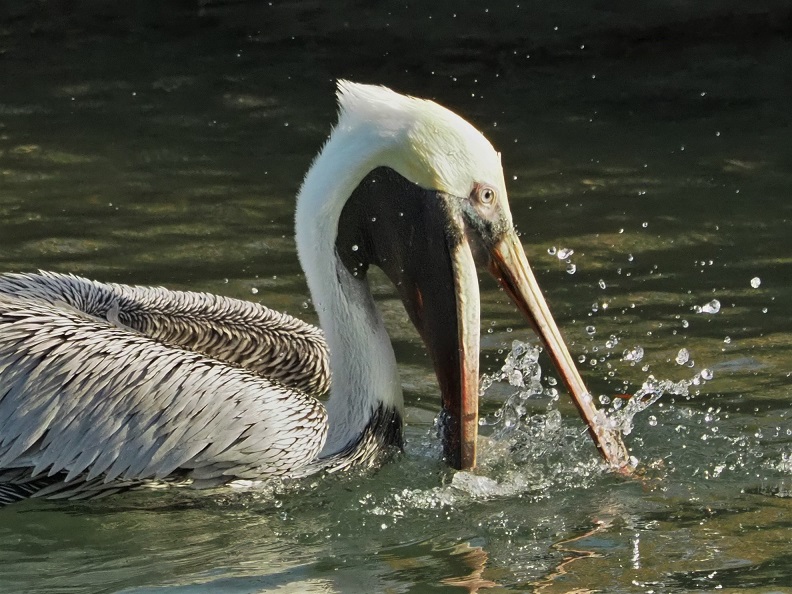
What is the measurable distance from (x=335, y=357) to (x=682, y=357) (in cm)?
163

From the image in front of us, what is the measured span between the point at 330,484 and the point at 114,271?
281cm

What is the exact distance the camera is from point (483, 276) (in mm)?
7590

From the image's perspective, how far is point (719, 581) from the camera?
4.12m

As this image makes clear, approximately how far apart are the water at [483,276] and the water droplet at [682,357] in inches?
1.2

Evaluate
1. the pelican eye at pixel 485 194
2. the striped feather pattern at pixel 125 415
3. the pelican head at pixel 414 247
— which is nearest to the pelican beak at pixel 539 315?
the pelican head at pixel 414 247

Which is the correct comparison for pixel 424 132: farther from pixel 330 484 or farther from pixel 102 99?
pixel 102 99

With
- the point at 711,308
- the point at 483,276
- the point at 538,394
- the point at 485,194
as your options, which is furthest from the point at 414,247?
the point at 483,276

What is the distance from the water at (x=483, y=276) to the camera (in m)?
4.48

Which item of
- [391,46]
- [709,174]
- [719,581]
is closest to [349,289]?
[719,581]

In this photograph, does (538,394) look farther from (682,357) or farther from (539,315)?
(539,315)

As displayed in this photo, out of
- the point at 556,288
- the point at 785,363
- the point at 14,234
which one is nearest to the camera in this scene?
the point at 785,363

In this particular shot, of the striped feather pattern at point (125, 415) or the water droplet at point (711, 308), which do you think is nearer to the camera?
the striped feather pattern at point (125, 415)

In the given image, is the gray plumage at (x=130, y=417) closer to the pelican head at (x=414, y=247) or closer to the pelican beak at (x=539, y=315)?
the pelican head at (x=414, y=247)

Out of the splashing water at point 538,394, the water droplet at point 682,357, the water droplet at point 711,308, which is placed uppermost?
the water droplet at point 711,308
